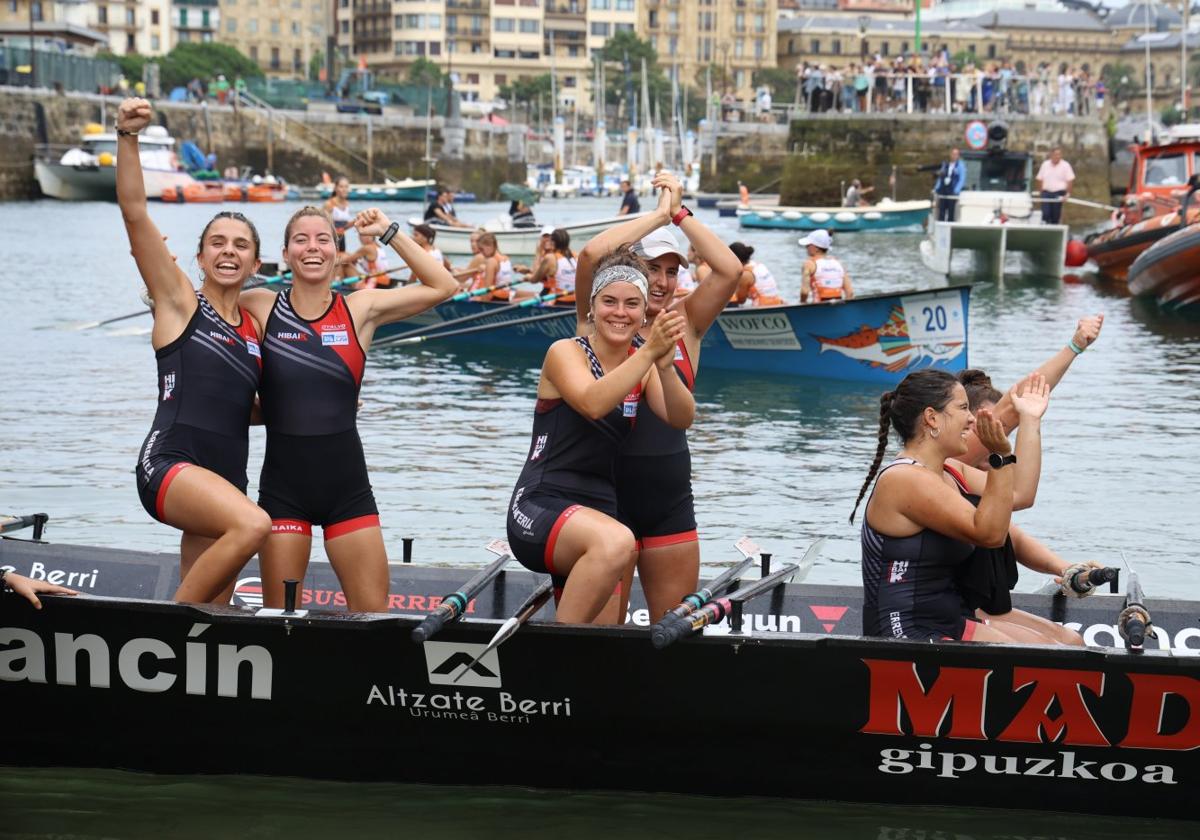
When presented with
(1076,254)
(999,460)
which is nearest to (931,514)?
(999,460)

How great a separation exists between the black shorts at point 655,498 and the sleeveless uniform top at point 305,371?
116cm

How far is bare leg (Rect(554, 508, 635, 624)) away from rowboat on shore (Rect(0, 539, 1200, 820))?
14 centimetres

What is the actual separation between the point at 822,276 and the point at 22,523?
1296 cm

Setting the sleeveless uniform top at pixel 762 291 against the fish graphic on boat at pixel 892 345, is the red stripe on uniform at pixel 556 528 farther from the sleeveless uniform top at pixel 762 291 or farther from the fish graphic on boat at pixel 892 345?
the sleeveless uniform top at pixel 762 291

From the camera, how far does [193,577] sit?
6.38 meters

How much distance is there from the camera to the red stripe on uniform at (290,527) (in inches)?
252

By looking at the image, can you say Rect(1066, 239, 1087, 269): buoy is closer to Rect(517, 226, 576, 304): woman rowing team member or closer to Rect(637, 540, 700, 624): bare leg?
Rect(517, 226, 576, 304): woman rowing team member

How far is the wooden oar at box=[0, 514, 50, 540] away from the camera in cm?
757

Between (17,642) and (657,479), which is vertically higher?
(657,479)

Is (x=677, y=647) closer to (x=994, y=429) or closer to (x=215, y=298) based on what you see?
(x=994, y=429)

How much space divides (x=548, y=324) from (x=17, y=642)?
45.9ft

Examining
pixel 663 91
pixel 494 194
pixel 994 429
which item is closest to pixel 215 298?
pixel 994 429

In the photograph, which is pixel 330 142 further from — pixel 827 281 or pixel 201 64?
pixel 827 281

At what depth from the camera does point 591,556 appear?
593cm
